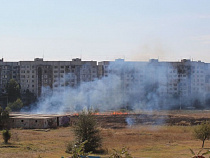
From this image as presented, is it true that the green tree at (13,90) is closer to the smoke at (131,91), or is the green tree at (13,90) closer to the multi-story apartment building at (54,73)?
the smoke at (131,91)

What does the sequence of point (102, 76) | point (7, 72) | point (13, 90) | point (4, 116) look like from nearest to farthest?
1. point (4, 116)
2. point (13, 90)
3. point (102, 76)
4. point (7, 72)

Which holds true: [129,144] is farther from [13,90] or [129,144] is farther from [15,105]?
[13,90]

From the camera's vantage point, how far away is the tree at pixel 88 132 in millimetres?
30142

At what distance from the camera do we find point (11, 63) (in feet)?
281

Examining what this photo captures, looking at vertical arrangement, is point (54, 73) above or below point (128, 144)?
above

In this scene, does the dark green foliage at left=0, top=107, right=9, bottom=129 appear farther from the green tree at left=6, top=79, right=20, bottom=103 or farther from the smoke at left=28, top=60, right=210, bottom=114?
the green tree at left=6, top=79, right=20, bottom=103

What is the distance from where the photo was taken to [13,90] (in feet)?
256

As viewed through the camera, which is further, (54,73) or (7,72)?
(7,72)

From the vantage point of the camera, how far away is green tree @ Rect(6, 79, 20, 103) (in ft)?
255

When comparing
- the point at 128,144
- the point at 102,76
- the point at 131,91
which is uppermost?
the point at 102,76

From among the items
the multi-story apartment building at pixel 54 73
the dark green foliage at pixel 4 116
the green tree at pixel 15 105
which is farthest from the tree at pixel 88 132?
the multi-story apartment building at pixel 54 73

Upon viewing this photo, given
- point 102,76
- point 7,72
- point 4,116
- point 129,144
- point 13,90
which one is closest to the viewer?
point 129,144

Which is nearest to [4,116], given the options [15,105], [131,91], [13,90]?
[15,105]

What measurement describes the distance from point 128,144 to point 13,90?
4957 cm
